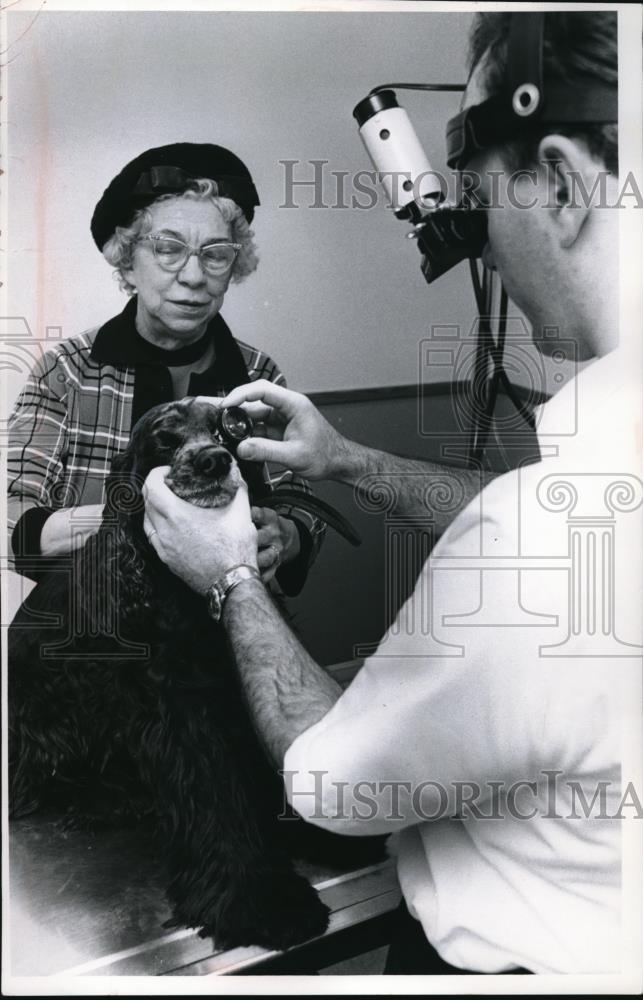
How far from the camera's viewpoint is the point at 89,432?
1.75 m

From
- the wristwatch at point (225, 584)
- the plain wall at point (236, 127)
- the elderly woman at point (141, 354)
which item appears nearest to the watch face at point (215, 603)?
the wristwatch at point (225, 584)

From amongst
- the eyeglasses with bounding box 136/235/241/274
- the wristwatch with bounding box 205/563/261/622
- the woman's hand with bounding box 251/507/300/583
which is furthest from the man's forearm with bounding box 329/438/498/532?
the eyeglasses with bounding box 136/235/241/274

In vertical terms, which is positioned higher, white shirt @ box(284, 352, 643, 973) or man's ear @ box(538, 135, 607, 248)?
man's ear @ box(538, 135, 607, 248)

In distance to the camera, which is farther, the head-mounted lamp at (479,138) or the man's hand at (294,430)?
the man's hand at (294,430)

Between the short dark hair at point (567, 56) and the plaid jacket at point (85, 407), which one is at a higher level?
the short dark hair at point (567, 56)

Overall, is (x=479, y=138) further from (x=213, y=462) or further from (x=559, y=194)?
(x=213, y=462)

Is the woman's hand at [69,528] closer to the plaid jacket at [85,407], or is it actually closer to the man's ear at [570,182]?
the plaid jacket at [85,407]

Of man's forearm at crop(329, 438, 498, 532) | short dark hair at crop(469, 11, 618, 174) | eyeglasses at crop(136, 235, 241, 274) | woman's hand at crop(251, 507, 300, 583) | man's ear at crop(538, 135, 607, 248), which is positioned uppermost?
short dark hair at crop(469, 11, 618, 174)

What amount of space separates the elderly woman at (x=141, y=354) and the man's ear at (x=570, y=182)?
19.8 inches

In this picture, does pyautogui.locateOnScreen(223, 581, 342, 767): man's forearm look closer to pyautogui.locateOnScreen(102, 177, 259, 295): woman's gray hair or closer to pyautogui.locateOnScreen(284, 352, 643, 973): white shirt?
pyautogui.locateOnScreen(284, 352, 643, 973): white shirt

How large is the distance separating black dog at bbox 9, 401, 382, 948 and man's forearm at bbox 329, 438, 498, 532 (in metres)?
0.21

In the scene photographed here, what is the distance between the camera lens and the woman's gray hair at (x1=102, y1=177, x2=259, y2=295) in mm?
1726

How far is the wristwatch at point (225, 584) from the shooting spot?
170 cm

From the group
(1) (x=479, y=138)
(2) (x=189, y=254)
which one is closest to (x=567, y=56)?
(1) (x=479, y=138)
